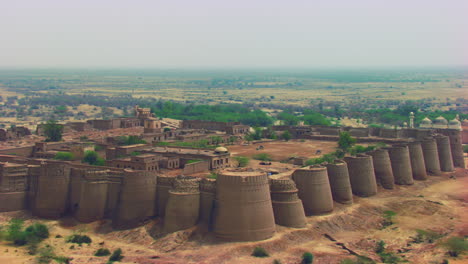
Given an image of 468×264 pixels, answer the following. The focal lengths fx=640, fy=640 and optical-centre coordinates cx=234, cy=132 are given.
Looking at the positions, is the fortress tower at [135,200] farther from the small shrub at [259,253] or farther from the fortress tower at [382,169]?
the fortress tower at [382,169]

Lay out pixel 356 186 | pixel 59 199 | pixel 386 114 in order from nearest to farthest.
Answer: pixel 59 199 → pixel 356 186 → pixel 386 114

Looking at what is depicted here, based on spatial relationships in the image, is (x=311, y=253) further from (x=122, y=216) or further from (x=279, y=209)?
(x=122, y=216)

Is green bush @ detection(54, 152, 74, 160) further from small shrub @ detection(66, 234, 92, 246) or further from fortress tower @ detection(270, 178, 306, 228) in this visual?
fortress tower @ detection(270, 178, 306, 228)

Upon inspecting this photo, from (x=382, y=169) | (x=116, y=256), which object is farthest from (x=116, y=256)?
(x=382, y=169)

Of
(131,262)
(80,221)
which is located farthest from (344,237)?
(80,221)

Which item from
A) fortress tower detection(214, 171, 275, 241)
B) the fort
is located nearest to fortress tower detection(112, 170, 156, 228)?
the fort

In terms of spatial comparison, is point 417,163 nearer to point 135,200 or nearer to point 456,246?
point 456,246
